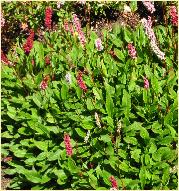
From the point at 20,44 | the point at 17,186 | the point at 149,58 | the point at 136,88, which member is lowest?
the point at 17,186

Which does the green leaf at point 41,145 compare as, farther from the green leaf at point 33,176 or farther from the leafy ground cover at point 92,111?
the green leaf at point 33,176

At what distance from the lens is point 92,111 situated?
16.0 feet

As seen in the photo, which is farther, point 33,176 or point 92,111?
point 92,111

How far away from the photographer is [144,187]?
4.30m

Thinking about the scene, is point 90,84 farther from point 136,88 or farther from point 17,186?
point 17,186

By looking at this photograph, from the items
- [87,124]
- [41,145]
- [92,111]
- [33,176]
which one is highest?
[92,111]

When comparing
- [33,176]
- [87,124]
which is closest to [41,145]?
[33,176]

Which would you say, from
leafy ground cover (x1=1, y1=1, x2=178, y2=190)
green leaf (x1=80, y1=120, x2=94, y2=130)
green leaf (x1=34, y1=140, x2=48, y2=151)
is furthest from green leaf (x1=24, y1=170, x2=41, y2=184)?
green leaf (x1=80, y1=120, x2=94, y2=130)

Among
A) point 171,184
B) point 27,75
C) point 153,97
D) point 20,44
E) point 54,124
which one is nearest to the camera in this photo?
point 171,184

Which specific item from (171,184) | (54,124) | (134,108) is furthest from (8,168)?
(171,184)

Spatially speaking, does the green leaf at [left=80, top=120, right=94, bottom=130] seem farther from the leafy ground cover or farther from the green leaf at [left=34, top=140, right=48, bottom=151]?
the green leaf at [left=34, top=140, right=48, bottom=151]

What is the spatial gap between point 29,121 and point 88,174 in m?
1.01

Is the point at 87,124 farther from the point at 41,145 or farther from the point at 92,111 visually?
the point at 41,145

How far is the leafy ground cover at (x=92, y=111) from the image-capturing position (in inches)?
174
